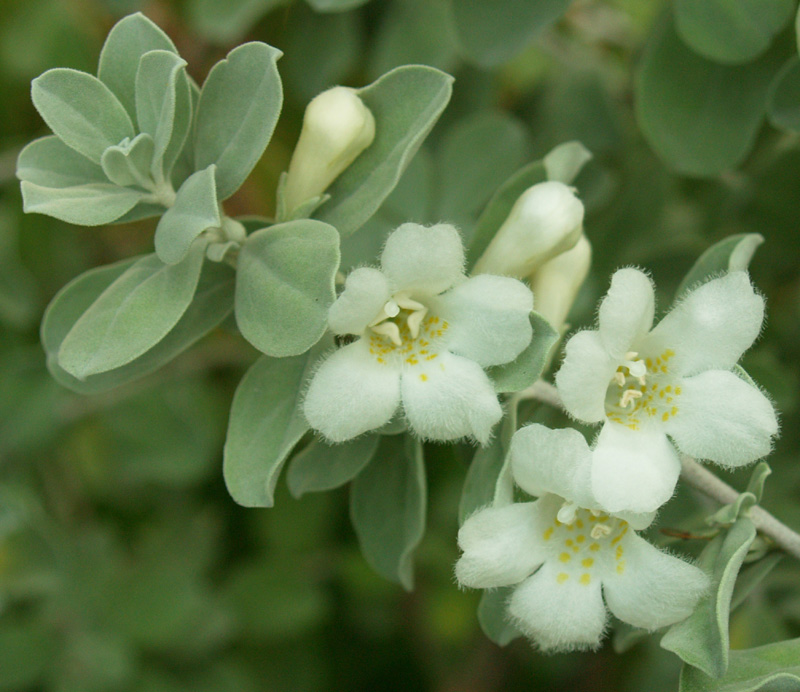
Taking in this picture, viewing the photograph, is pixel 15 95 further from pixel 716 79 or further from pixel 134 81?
pixel 716 79

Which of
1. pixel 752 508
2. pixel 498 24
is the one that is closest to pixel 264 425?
pixel 752 508

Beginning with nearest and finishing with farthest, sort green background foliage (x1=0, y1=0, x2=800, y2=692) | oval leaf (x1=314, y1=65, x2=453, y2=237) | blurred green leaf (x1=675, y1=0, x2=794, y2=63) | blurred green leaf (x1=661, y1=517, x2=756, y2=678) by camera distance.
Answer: blurred green leaf (x1=661, y1=517, x2=756, y2=678), oval leaf (x1=314, y1=65, x2=453, y2=237), green background foliage (x1=0, y1=0, x2=800, y2=692), blurred green leaf (x1=675, y1=0, x2=794, y2=63)

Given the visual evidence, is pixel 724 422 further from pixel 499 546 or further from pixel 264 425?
pixel 264 425

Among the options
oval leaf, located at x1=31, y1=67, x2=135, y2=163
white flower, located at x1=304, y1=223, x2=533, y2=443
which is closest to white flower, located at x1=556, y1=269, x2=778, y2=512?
white flower, located at x1=304, y1=223, x2=533, y2=443

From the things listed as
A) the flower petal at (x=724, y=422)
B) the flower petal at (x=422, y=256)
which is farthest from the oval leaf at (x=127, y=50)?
the flower petal at (x=724, y=422)

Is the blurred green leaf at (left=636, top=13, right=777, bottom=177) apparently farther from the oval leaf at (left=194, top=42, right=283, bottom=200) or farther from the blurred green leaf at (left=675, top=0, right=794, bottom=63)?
the oval leaf at (left=194, top=42, right=283, bottom=200)

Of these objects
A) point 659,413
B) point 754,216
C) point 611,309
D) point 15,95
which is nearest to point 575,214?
point 611,309
